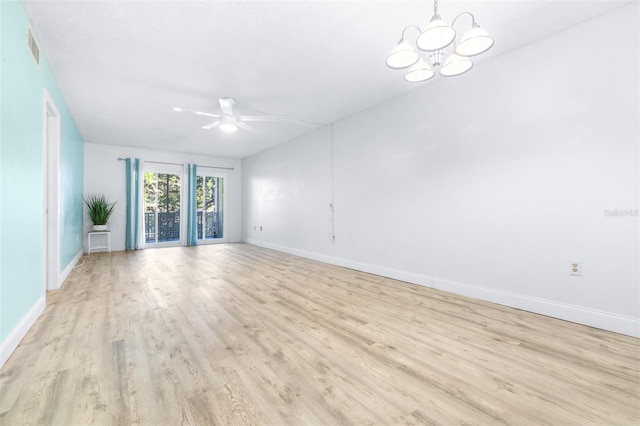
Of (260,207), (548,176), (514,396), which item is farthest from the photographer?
(260,207)

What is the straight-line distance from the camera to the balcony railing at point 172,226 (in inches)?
297

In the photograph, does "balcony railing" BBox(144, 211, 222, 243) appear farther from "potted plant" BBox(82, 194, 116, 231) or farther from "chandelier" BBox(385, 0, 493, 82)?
"chandelier" BBox(385, 0, 493, 82)

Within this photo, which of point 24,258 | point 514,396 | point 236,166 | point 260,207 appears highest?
point 236,166

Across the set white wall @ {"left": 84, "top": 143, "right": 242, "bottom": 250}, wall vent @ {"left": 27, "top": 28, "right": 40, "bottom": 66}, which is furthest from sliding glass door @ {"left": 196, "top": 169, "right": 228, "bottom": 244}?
wall vent @ {"left": 27, "top": 28, "right": 40, "bottom": 66}

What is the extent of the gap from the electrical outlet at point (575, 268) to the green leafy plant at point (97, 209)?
7.91 metres

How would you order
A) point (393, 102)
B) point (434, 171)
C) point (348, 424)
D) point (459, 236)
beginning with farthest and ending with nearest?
point (393, 102)
point (434, 171)
point (459, 236)
point (348, 424)

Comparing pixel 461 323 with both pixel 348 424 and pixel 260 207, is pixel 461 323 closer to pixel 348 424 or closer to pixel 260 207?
pixel 348 424

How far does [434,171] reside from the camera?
11.8 ft

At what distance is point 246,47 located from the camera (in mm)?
2811

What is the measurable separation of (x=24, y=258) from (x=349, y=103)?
13.0ft

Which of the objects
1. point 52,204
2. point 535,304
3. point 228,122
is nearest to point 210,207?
point 228,122

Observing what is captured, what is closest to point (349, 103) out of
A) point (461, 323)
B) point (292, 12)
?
point (292, 12)

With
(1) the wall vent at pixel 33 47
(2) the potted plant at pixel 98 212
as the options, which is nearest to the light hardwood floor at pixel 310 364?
(1) the wall vent at pixel 33 47

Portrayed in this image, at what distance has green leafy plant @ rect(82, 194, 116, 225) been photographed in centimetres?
622
